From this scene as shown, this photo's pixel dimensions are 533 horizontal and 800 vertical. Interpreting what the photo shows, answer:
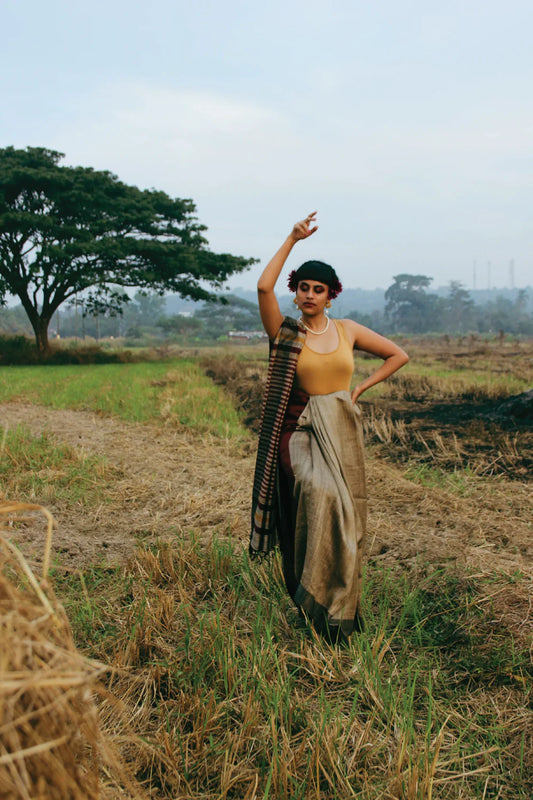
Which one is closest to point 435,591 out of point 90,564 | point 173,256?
point 90,564

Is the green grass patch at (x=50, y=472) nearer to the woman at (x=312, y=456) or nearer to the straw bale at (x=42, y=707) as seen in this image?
the woman at (x=312, y=456)

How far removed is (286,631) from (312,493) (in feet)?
2.11

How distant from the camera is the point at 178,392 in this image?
9.98 meters

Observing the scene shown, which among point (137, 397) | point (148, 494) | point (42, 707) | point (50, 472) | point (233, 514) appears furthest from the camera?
point (137, 397)

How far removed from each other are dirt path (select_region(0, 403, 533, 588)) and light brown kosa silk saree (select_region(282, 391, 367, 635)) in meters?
0.96

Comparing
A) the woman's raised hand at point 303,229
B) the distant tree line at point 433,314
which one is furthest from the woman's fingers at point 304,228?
the distant tree line at point 433,314

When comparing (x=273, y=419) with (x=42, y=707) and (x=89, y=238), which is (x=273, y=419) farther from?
(x=89, y=238)

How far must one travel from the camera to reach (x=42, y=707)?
0.86 m

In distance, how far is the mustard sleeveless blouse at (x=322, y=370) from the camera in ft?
7.82

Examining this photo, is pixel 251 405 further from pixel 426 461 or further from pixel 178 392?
pixel 426 461

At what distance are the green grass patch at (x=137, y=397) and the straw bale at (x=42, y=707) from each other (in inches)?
225

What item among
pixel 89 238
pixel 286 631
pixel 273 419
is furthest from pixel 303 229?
pixel 89 238

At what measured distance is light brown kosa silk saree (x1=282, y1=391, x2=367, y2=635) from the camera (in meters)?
2.17

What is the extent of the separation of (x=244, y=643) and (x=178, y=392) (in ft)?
26.0
